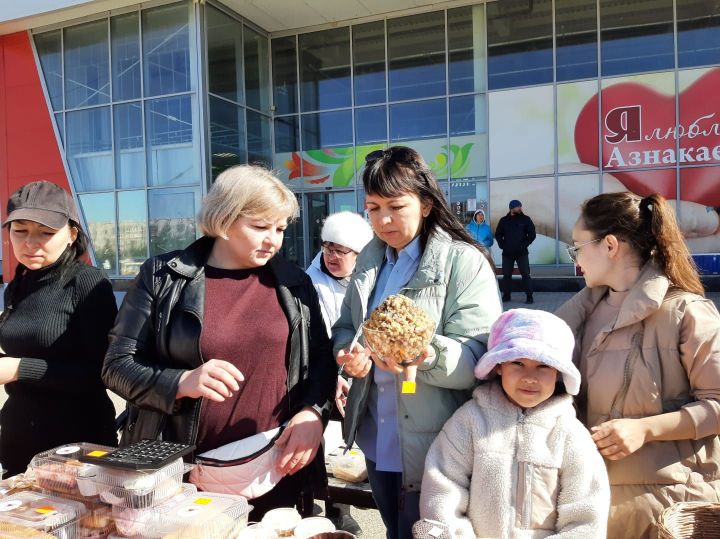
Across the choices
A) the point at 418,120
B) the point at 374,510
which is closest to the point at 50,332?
the point at 374,510

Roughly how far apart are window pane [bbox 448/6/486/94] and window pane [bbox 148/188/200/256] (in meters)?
6.89

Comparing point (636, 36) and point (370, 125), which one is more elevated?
point (636, 36)

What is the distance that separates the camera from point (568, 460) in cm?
170

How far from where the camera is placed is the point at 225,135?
45.0 feet

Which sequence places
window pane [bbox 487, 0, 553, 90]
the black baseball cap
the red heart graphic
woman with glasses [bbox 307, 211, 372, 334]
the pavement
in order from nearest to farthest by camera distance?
the black baseball cap → the pavement → woman with glasses [bbox 307, 211, 372, 334] → the red heart graphic → window pane [bbox 487, 0, 553, 90]

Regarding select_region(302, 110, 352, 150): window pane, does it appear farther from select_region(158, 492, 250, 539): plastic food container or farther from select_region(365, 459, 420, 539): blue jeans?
select_region(158, 492, 250, 539): plastic food container

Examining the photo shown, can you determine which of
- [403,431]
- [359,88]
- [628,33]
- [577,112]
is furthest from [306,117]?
[403,431]

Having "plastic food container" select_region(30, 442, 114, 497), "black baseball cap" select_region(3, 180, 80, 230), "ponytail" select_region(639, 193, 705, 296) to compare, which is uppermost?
"black baseball cap" select_region(3, 180, 80, 230)

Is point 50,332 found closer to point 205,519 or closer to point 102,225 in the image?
point 205,519

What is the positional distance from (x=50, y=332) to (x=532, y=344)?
6.05 feet

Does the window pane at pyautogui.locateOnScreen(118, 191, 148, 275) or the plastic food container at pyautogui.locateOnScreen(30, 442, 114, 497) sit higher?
the window pane at pyautogui.locateOnScreen(118, 191, 148, 275)

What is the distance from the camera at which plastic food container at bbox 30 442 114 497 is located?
5.07ft

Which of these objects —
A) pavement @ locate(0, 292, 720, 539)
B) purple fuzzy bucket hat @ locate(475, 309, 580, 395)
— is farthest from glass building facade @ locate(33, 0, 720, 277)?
purple fuzzy bucket hat @ locate(475, 309, 580, 395)

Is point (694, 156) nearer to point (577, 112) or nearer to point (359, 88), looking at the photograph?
point (577, 112)
